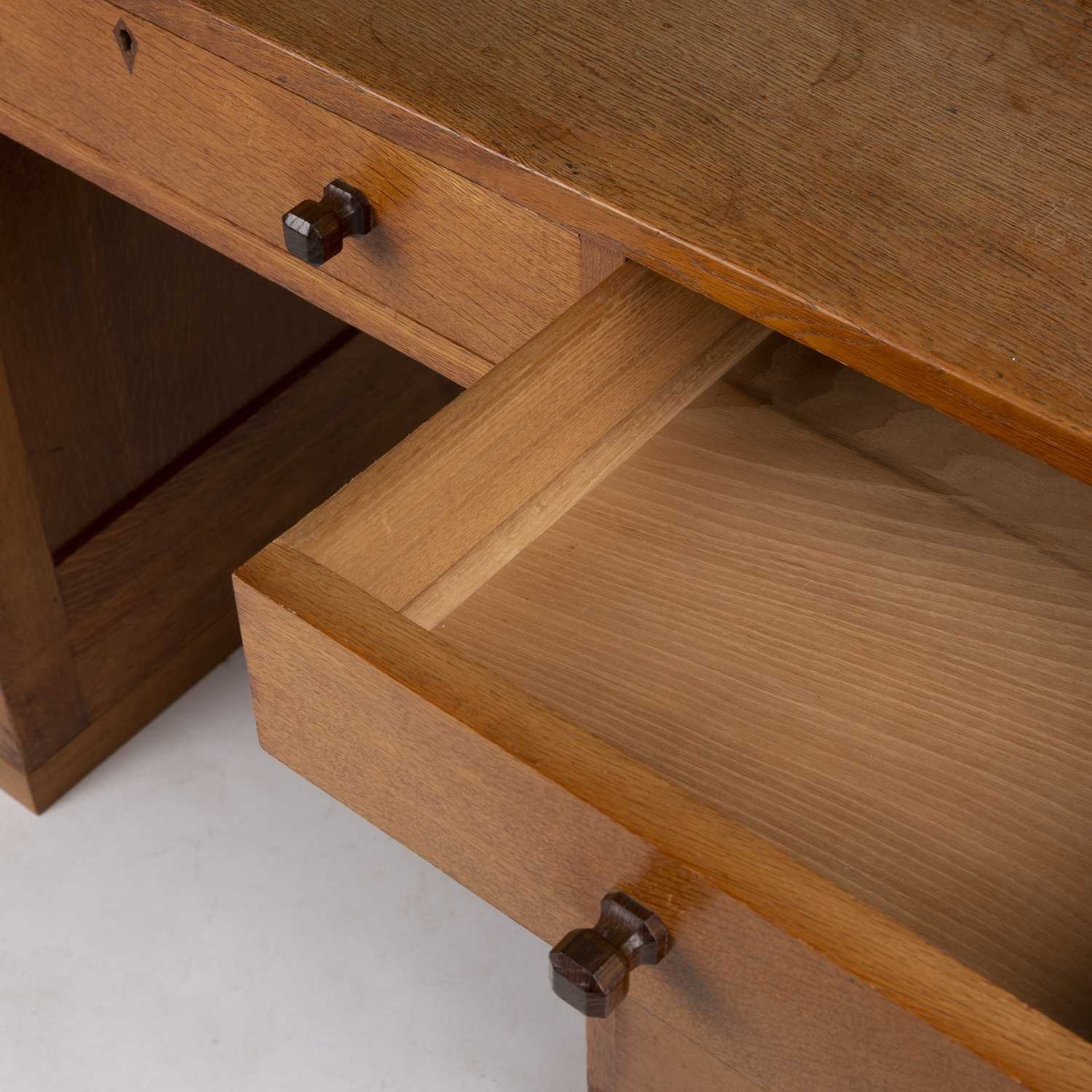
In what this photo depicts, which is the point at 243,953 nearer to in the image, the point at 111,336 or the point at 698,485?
the point at 111,336

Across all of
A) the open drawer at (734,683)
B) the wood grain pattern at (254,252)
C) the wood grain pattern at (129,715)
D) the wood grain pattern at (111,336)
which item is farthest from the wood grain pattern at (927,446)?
the wood grain pattern at (129,715)

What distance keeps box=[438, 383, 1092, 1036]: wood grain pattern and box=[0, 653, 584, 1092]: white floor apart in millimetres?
568

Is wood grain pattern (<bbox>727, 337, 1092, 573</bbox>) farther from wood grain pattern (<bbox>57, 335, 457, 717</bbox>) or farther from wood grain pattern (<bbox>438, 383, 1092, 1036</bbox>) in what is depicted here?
wood grain pattern (<bbox>57, 335, 457, 717</bbox>)

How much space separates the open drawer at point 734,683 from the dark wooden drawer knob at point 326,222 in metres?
0.12

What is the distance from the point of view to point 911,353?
555 mm

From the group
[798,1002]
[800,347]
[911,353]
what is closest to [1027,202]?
[911,353]

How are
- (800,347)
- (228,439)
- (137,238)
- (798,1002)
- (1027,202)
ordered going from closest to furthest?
1. (798,1002)
2. (1027,202)
3. (800,347)
4. (137,238)
5. (228,439)

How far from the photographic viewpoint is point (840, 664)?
2.31 ft

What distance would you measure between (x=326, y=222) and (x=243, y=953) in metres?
0.71

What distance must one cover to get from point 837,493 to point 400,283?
0.25 meters

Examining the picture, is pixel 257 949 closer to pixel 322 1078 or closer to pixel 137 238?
pixel 322 1078

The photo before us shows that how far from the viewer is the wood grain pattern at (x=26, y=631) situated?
1.09 metres

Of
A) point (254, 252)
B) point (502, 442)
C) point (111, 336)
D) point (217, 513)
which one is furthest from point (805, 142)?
point (217, 513)

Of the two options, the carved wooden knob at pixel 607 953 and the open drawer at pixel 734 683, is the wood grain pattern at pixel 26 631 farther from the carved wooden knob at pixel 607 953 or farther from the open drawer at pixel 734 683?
the carved wooden knob at pixel 607 953
